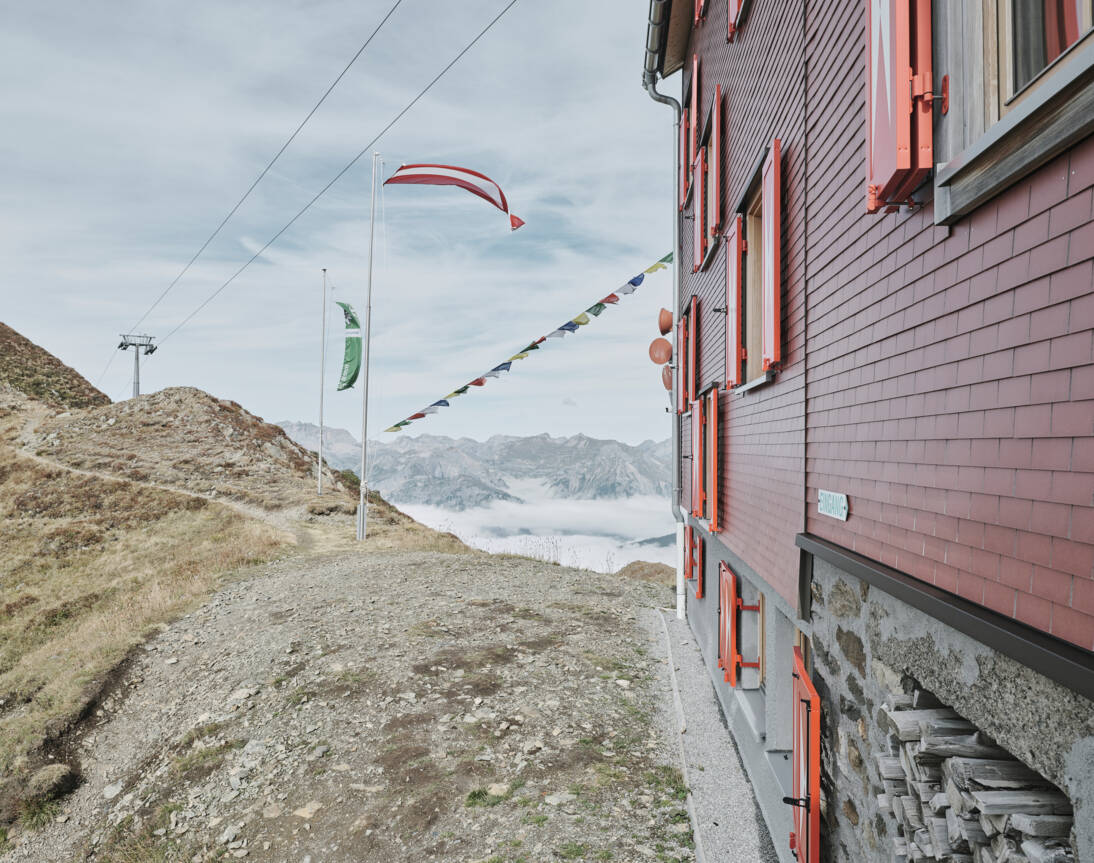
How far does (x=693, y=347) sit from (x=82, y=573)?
18927 mm

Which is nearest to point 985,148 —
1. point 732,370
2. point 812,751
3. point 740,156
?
point 812,751

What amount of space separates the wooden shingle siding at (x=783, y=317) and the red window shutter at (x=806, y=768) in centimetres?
68

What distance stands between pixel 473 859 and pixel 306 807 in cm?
196

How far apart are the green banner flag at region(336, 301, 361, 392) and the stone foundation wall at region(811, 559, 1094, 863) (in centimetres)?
1912

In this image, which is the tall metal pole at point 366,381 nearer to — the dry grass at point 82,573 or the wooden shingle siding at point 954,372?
the dry grass at point 82,573

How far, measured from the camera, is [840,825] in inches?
151

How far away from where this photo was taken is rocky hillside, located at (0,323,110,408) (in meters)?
44.7

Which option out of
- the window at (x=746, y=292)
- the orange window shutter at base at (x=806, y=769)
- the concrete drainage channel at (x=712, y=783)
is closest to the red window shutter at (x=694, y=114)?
the window at (x=746, y=292)

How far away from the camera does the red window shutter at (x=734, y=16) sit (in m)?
6.99

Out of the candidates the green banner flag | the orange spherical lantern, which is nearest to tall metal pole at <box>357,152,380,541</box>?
the green banner flag

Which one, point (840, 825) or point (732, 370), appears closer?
point (840, 825)

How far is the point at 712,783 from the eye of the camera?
6477 mm

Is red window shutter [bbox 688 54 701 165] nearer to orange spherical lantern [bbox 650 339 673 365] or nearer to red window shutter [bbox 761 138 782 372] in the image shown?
orange spherical lantern [bbox 650 339 673 365]

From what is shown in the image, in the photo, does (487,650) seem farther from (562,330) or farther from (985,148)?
(985,148)
